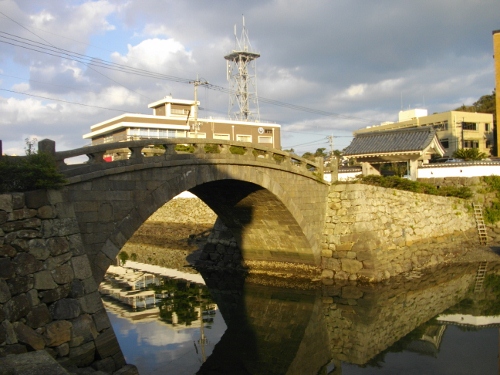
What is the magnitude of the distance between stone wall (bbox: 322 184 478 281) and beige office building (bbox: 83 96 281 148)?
22.8 metres

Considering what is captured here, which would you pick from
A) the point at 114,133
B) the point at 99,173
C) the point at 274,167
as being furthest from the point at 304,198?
the point at 114,133

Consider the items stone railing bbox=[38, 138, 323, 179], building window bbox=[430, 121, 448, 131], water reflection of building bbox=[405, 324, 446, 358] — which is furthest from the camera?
building window bbox=[430, 121, 448, 131]

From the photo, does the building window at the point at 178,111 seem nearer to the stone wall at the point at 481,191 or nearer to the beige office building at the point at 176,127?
the beige office building at the point at 176,127

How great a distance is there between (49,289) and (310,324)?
360 inches

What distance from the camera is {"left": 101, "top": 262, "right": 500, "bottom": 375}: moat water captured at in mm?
11883

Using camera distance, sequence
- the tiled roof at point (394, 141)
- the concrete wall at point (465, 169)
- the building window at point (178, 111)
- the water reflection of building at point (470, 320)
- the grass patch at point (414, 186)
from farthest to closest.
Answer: the building window at point (178, 111)
the tiled roof at point (394, 141)
the concrete wall at point (465, 169)
the grass patch at point (414, 186)
the water reflection of building at point (470, 320)

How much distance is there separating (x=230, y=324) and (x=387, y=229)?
26.6ft

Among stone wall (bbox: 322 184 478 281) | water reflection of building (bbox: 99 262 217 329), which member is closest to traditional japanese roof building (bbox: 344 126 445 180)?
stone wall (bbox: 322 184 478 281)

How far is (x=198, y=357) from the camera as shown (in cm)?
1216

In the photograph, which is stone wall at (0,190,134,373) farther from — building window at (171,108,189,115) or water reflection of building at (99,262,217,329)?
building window at (171,108,189,115)

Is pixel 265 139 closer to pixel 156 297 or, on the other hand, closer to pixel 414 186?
pixel 414 186

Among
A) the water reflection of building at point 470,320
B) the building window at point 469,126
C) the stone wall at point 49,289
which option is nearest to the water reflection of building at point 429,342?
the water reflection of building at point 470,320

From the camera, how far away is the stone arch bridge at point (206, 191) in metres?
10.3

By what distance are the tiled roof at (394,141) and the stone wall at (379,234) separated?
4.32 m
